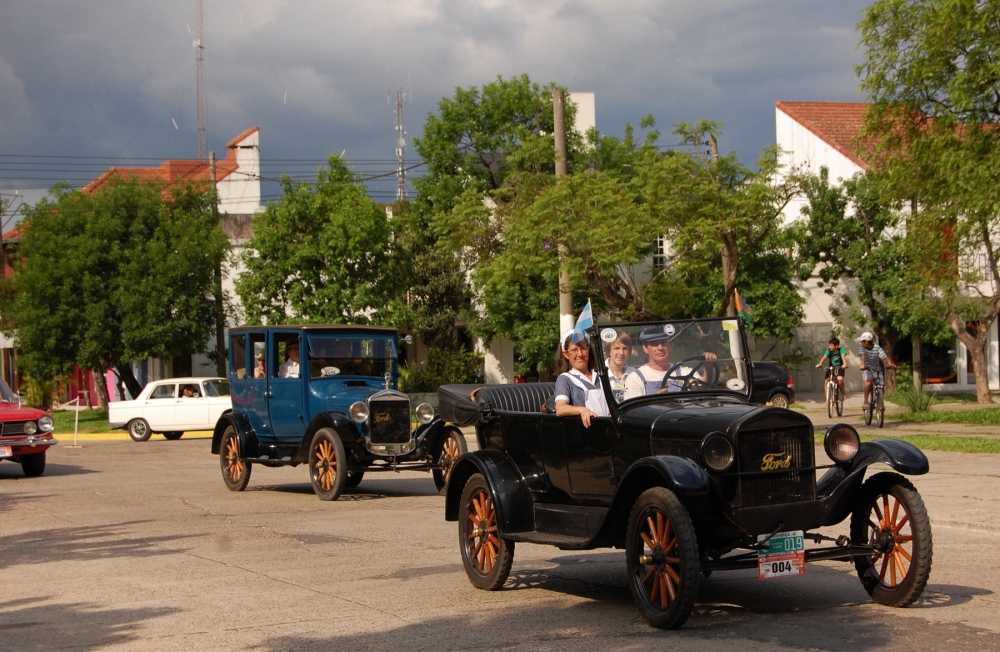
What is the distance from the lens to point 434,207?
39156 millimetres

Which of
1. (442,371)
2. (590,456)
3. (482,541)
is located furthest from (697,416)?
(442,371)

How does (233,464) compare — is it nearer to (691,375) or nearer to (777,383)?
(691,375)

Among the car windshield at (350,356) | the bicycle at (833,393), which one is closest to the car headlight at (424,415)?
the car windshield at (350,356)

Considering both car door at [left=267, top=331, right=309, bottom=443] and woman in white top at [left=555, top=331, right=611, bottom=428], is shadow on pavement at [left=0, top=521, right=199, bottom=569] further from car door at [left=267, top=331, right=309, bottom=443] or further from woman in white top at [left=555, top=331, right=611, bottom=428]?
woman in white top at [left=555, top=331, right=611, bottom=428]

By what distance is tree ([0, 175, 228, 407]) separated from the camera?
34.7 meters

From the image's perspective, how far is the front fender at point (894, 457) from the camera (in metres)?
6.96

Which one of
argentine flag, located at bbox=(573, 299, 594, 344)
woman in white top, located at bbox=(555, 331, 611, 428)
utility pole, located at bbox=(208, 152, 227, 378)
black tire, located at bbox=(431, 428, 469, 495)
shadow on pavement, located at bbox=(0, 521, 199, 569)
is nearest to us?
woman in white top, located at bbox=(555, 331, 611, 428)

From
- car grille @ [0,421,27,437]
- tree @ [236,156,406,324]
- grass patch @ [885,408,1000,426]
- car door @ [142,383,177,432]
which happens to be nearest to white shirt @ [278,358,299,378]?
car grille @ [0,421,27,437]

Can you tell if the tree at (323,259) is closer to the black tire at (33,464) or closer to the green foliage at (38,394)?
the black tire at (33,464)

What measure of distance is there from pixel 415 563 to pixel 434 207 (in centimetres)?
3043

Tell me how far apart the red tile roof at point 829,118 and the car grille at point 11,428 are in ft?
89.7

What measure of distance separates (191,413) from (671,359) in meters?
23.3

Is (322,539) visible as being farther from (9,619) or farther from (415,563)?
(9,619)

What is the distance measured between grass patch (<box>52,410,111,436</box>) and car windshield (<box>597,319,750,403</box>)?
1113 inches
